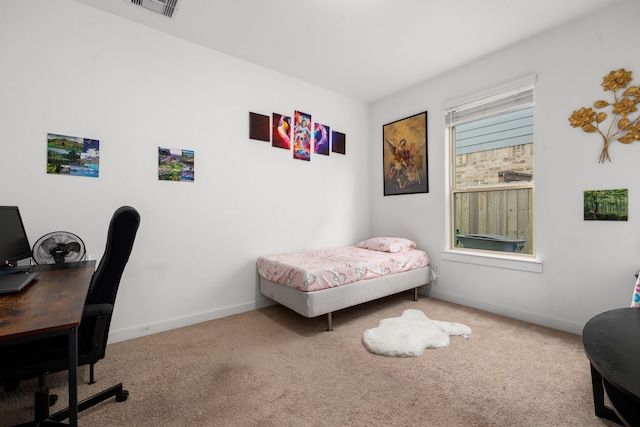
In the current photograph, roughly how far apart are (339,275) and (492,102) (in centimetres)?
263

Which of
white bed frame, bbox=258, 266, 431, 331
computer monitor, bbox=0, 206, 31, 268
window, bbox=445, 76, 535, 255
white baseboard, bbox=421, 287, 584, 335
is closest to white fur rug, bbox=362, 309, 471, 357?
white bed frame, bbox=258, 266, 431, 331

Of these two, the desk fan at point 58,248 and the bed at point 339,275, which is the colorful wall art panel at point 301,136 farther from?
the desk fan at point 58,248

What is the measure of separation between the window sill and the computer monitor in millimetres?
4000

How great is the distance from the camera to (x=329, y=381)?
1.95 meters

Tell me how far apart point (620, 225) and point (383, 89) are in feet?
9.89

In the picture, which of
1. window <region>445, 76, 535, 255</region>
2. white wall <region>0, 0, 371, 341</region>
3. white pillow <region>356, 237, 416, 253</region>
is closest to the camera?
white wall <region>0, 0, 371, 341</region>

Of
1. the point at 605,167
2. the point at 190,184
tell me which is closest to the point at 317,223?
the point at 190,184

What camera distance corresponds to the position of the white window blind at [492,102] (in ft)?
9.73

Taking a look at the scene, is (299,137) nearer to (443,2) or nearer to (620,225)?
(443,2)

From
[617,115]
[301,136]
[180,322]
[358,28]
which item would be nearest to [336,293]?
[180,322]

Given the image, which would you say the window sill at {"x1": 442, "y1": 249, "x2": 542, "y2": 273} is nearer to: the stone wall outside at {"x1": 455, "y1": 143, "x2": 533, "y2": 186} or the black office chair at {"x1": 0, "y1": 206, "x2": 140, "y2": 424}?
the stone wall outside at {"x1": 455, "y1": 143, "x2": 533, "y2": 186}

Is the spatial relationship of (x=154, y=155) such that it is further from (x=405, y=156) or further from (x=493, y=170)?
(x=493, y=170)

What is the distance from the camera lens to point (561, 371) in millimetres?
2033

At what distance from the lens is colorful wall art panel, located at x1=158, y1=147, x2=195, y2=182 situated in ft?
9.14
